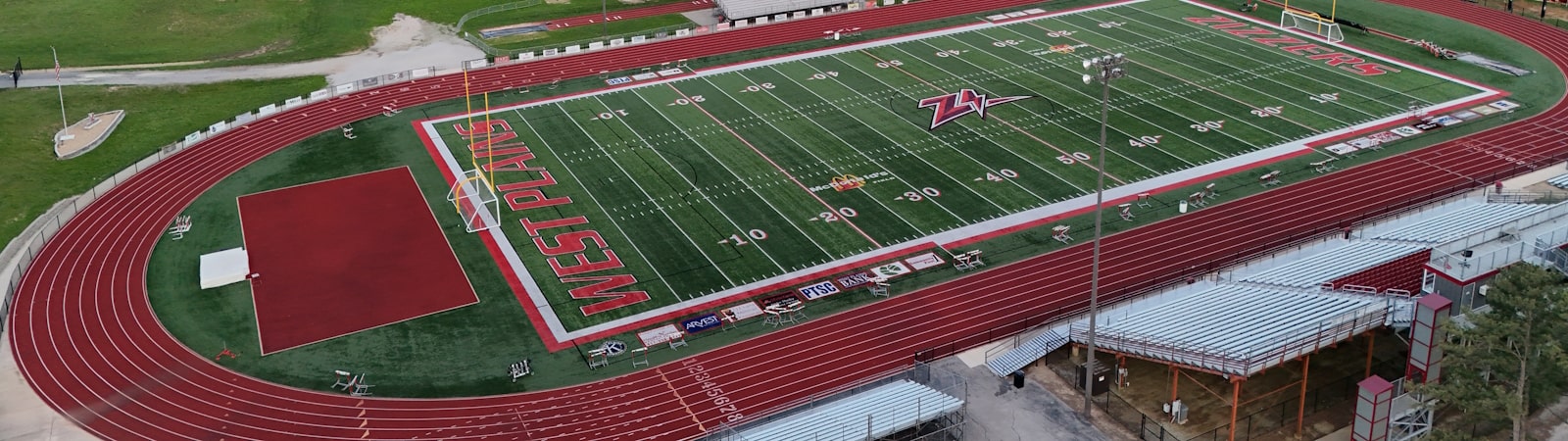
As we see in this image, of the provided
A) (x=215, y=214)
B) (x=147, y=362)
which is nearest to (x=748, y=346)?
(x=147, y=362)

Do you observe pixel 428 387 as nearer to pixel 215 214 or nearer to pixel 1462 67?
pixel 215 214

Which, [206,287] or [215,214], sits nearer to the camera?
[206,287]

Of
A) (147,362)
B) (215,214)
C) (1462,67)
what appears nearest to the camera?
(147,362)

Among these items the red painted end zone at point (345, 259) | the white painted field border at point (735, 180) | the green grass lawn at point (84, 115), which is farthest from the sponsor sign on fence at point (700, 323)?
the green grass lawn at point (84, 115)

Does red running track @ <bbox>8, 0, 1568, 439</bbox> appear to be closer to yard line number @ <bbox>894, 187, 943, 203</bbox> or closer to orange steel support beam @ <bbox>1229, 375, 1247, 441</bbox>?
yard line number @ <bbox>894, 187, 943, 203</bbox>

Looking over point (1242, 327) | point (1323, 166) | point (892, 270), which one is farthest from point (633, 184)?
point (1323, 166)

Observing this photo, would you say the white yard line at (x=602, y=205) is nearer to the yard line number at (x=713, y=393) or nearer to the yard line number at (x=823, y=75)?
the yard line number at (x=713, y=393)
